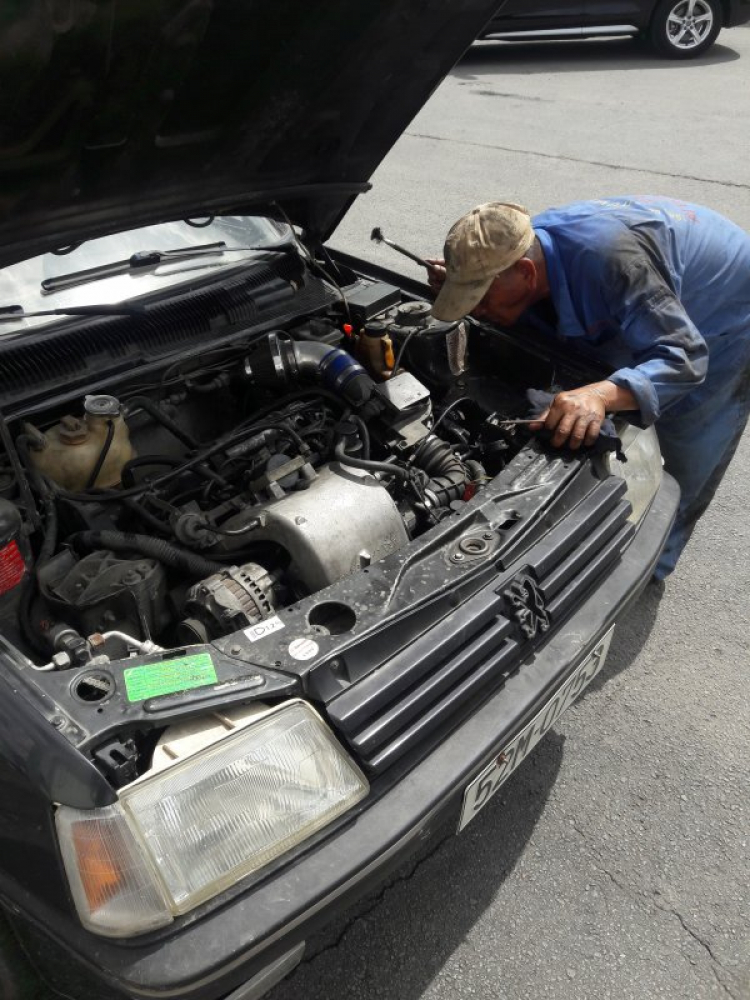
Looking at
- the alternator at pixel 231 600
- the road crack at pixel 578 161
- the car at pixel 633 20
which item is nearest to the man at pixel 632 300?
the alternator at pixel 231 600

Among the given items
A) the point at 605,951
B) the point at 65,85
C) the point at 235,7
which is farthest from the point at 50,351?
the point at 605,951

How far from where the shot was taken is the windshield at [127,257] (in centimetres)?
215

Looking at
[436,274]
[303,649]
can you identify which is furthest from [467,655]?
[436,274]

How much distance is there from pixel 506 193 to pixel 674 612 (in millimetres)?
4256

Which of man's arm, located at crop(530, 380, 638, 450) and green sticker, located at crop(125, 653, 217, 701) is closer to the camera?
green sticker, located at crop(125, 653, 217, 701)

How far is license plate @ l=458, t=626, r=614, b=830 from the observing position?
61.5 inches

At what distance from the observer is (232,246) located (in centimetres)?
257

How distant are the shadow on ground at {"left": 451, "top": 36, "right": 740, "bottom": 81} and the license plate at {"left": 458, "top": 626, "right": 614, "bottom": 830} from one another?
A: 29.8ft

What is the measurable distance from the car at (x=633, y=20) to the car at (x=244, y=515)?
24.6 ft

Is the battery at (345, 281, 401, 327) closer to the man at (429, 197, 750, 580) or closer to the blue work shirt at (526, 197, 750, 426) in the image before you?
the man at (429, 197, 750, 580)

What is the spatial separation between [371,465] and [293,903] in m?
1.01

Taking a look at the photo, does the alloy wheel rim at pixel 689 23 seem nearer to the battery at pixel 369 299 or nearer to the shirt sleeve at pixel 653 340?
the battery at pixel 369 299

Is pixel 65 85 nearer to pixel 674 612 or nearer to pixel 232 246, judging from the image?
pixel 232 246

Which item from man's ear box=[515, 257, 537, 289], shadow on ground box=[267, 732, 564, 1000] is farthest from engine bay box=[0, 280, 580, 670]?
shadow on ground box=[267, 732, 564, 1000]
